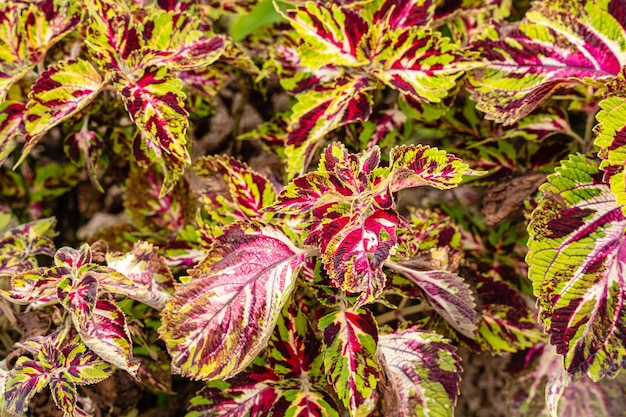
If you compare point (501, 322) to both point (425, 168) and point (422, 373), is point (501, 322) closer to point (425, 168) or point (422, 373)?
point (422, 373)

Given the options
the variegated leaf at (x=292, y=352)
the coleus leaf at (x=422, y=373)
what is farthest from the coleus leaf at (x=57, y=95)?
the coleus leaf at (x=422, y=373)

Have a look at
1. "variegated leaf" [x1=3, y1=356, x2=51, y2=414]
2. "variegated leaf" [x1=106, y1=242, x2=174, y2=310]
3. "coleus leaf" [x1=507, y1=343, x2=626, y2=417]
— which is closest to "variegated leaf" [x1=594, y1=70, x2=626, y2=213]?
"coleus leaf" [x1=507, y1=343, x2=626, y2=417]

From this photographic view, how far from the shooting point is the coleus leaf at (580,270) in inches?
34.0

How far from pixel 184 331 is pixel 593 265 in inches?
22.0

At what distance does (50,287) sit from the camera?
2.95 feet

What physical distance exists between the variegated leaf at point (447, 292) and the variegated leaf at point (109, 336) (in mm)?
382

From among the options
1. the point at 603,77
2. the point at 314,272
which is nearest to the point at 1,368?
the point at 314,272

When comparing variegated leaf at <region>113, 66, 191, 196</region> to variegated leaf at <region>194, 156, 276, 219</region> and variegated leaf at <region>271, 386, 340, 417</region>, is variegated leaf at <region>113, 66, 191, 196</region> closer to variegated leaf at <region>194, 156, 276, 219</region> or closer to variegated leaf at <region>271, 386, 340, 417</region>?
variegated leaf at <region>194, 156, 276, 219</region>

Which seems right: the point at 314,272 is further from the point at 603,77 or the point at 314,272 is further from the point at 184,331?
the point at 603,77

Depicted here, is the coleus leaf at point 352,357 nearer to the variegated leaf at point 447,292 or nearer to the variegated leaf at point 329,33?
the variegated leaf at point 447,292

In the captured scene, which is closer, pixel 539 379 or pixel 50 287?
pixel 50 287

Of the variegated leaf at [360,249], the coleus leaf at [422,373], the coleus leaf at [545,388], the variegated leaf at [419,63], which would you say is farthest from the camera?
the coleus leaf at [545,388]

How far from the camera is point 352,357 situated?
88 centimetres

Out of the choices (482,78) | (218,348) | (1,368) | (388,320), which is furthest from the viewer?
(388,320)
